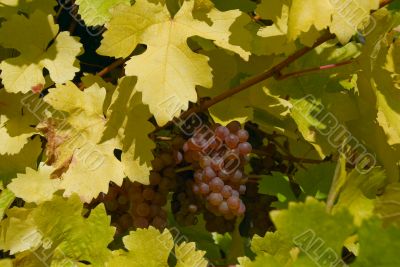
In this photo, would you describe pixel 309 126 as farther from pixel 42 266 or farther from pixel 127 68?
pixel 42 266

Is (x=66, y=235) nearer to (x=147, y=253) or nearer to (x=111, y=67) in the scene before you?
(x=147, y=253)

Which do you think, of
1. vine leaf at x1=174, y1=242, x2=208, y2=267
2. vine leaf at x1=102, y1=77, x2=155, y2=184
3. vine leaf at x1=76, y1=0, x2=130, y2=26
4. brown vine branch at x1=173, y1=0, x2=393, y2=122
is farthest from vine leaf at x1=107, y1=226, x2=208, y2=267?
vine leaf at x1=76, y1=0, x2=130, y2=26

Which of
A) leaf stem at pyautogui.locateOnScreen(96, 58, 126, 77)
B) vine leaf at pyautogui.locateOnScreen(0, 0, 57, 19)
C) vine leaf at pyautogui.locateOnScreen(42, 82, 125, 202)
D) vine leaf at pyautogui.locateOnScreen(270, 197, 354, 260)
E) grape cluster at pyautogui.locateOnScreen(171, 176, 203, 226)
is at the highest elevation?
vine leaf at pyautogui.locateOnScreen(270, 197, 354, 260)

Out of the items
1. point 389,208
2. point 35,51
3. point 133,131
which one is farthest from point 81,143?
point 389,208

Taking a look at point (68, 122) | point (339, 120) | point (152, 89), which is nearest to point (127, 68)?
point (152, 89)

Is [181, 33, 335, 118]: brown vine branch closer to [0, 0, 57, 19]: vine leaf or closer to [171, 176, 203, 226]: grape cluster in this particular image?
[171, 176, 203, 226]: grape cluster

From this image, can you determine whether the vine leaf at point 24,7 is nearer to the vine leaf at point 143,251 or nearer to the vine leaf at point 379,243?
the vine leaf at point 143,251

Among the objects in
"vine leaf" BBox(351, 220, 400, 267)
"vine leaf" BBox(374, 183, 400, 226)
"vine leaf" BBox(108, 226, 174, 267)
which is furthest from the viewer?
"vine leaf" BBox(108, 226, 174, 267)
